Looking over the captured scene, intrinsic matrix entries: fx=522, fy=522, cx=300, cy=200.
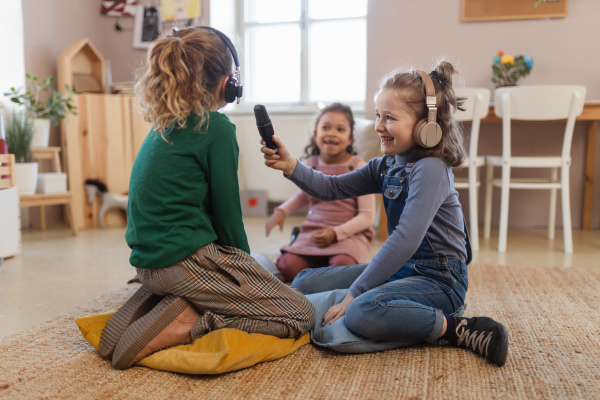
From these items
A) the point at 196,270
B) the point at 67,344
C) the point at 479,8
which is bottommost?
the point at 67,344

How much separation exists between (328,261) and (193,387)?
0.86 metres

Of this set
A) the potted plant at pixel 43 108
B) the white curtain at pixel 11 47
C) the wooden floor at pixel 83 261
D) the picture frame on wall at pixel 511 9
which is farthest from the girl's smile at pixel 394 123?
the white curtain at pixel 11 47

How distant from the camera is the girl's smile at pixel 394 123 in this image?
1208 mm

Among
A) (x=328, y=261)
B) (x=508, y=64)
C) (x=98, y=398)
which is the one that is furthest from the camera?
(x=508, y=64)

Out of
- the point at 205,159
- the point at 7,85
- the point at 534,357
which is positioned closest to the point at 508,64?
the point at 534,357

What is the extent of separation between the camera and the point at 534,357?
112 cm

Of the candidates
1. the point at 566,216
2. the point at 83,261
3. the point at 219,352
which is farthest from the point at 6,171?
the point at 566,216

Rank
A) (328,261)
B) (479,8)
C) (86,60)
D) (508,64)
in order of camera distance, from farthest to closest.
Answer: (86,60), (479,8), (508,64), (328,261)

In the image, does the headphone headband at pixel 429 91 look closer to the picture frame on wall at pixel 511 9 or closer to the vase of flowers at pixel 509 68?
the vase of flowers at pixel 509 68

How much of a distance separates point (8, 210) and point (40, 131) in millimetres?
972

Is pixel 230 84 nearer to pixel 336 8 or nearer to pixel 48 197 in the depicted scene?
pixel 48 197

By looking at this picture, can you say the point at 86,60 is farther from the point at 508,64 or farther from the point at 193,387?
the point at 193,387

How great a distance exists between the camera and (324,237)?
5.73ft

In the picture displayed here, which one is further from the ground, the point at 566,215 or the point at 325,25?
the point at 325,25
